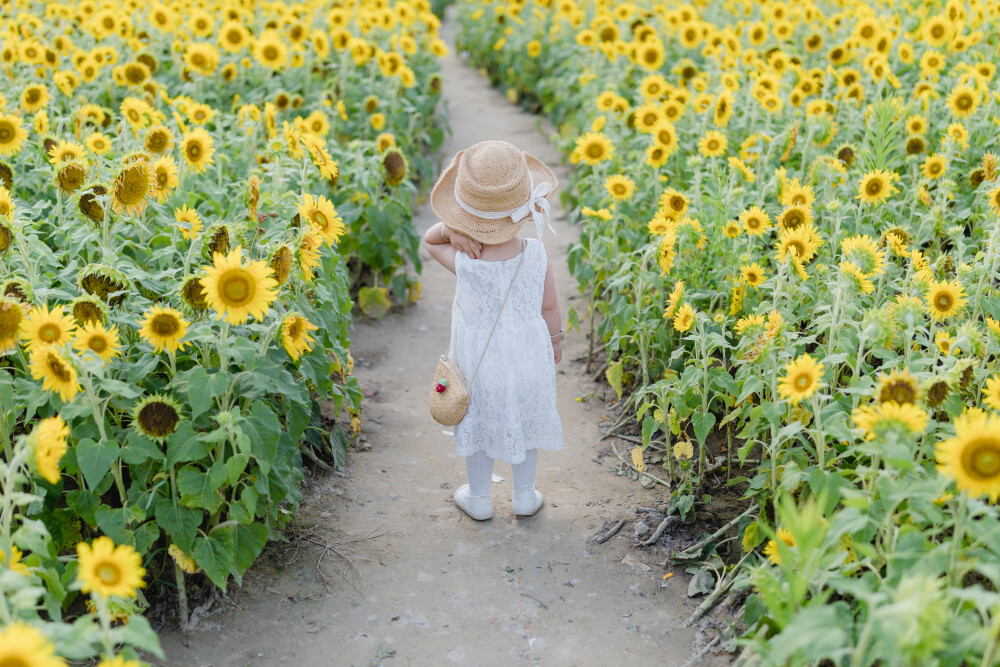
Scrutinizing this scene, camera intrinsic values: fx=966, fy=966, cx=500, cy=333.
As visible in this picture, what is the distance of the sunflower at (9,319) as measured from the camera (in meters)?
2.75

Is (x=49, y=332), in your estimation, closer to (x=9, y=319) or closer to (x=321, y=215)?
(x=9, y=319)

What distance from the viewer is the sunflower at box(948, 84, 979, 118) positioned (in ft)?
17.0

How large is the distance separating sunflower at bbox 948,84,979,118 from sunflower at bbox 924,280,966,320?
2.39 meters

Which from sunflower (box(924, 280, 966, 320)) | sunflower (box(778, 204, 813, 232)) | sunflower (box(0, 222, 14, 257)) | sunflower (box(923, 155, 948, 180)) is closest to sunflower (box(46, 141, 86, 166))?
sunflower (box(0, 222, 14, 257))

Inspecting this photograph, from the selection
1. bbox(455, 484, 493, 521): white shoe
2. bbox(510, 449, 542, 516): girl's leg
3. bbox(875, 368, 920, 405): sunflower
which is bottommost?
bbox(455, 484, 493, 521): white shoe

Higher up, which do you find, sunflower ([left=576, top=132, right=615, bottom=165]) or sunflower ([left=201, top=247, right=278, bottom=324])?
sunflower ([left=201, top=247, right=278, bottom=324])

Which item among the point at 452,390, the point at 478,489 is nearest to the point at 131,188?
the point at 452,390

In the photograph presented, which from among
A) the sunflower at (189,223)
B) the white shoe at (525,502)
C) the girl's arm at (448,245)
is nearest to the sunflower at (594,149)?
the girl's arm at (448,245)

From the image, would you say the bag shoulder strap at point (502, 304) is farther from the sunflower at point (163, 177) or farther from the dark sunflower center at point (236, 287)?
the sunflower at point (163, 177)

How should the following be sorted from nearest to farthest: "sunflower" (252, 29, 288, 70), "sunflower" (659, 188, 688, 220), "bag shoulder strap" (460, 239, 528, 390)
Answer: "bag shoulder strap" (460, 239, 528, 390)
"sunflower" (659, 188, 688, 220)
"sunflower" (252, 29, 288, 70)

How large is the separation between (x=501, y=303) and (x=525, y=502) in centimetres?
85

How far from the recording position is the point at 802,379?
2.79 meters

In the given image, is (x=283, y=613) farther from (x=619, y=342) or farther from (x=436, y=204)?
(x=619, y=342)

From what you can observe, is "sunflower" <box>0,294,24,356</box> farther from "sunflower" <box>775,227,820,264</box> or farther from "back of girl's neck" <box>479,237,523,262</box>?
"sunflower" <box>775,227,820,264</box>
